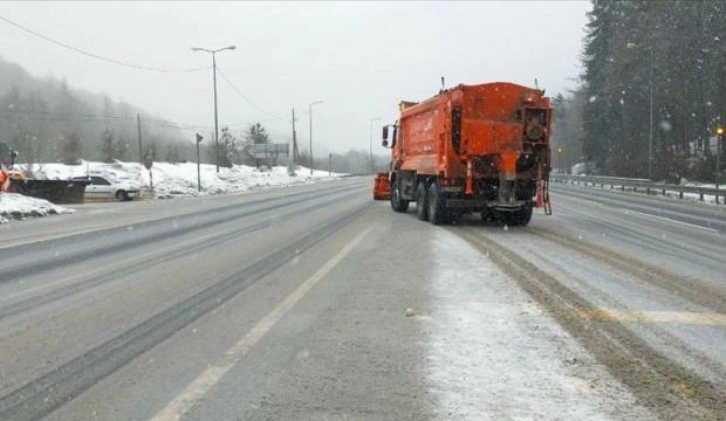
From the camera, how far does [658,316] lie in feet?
21.8

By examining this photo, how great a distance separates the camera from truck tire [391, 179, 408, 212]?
2119cm

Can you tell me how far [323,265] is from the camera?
10.0m

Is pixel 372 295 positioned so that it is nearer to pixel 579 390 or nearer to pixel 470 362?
pixel 470 362

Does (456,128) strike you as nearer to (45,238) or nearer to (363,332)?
(45,238)

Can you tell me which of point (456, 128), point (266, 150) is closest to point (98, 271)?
point (456, 128)

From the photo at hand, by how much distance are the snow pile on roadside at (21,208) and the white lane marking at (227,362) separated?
15089 millimetres

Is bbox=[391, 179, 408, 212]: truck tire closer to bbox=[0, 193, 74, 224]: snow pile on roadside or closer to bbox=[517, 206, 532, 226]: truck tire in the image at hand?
bbox=[517, 206, 532, 226]: truck tire

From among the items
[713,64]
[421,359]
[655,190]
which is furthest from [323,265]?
[713,64]

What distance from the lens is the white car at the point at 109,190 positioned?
36938 mm

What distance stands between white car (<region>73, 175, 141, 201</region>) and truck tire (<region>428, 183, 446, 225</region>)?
24647mm

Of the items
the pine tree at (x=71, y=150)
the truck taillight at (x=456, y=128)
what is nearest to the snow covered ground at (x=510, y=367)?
the truck taillight at (x=456, y=128)

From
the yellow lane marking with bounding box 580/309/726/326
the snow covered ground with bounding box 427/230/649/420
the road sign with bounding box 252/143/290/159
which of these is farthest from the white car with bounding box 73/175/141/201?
the road sign with bounding box 252/143/290/159

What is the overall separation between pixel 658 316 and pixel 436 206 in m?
9.93

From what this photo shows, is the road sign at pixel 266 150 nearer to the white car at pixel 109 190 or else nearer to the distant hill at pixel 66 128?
the distant hill at pixel 66 128
